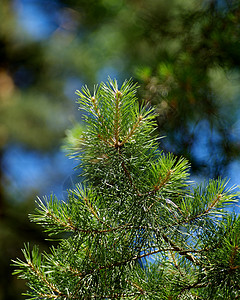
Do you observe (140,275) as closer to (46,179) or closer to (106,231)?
(106,231)

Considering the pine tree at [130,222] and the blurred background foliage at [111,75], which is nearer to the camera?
the pine tree at [130,222]

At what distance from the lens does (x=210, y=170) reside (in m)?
0.92

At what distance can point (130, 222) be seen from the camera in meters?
0.51

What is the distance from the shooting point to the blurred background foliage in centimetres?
101

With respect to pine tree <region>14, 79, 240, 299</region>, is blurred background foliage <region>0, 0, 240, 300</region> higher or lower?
higher

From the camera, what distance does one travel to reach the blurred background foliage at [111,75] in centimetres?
101

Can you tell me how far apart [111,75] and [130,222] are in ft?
3.29

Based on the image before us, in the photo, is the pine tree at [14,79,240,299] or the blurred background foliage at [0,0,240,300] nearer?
Result: the pine tree at [14,79,240,299]

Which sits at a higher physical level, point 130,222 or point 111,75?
point 111,75

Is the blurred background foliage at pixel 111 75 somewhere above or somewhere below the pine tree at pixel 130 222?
above

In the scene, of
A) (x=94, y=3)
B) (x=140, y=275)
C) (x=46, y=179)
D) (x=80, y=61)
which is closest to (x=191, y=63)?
(x=140, y=275)

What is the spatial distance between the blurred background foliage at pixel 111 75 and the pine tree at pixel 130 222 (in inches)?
13.3

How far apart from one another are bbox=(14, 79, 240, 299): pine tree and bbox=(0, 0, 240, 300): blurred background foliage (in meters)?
0.34

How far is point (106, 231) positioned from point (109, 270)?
2.2 inches
